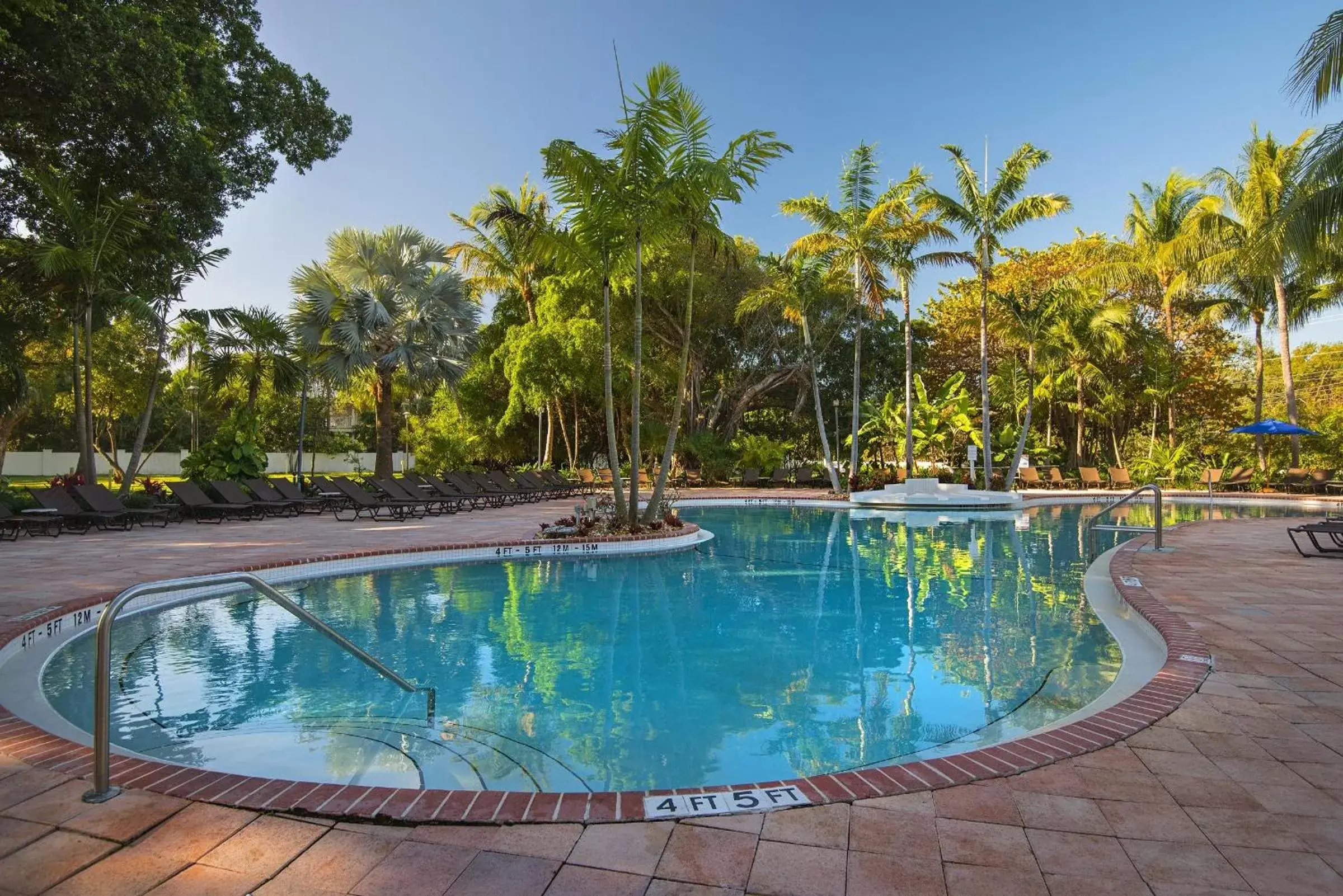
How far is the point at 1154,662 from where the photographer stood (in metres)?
5.11

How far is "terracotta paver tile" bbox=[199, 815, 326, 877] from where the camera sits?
2.36m

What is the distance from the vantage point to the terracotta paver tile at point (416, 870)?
223cm

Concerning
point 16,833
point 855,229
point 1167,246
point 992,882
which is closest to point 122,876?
point 16,833

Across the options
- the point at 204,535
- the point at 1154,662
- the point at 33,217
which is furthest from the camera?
the point at 33,217

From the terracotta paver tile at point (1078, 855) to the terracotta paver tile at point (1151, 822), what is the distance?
0.44 ft

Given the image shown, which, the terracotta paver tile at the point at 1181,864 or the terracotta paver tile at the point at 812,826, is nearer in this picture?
the terracotta paver tile at the point at 1181,864

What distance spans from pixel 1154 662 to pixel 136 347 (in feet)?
108

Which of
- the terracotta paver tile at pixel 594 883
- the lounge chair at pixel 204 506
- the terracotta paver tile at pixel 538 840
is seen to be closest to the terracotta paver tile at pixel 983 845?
the terracotta paver tile at pixel 594 883

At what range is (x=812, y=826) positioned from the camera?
267 cm

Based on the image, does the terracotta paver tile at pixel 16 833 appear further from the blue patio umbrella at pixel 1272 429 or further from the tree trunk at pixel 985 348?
the blue patio umbrella at pixel 1272 429

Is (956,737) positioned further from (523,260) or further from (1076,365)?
(1076,365)

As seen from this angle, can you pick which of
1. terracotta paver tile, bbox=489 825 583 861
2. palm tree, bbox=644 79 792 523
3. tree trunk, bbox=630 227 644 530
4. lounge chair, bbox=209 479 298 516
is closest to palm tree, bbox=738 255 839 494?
tree trunk, bbox=630 227 644 530

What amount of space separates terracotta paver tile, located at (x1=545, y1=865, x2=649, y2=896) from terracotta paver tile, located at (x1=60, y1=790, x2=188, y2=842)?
159cm

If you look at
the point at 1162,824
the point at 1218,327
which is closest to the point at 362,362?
the point at 1162,824
